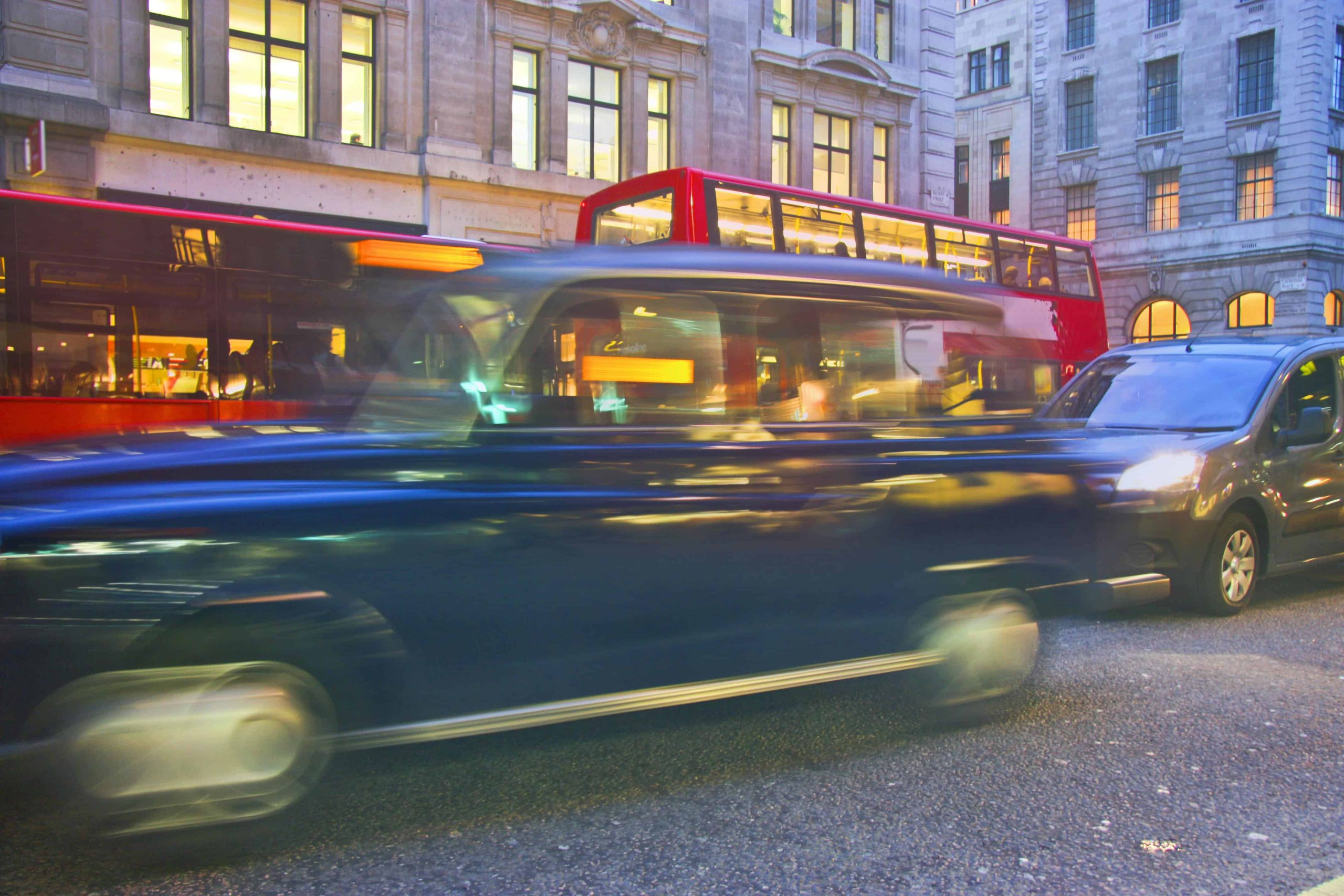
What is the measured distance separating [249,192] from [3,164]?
3.39 metres

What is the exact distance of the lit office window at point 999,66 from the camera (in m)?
40.8

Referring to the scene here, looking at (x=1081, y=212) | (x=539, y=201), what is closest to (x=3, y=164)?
(x=539, y=201)

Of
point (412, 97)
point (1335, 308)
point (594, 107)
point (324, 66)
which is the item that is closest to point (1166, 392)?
point (412, 97)

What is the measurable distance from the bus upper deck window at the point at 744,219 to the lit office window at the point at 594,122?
9200 millimetres

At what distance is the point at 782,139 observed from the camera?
2256 centimetres

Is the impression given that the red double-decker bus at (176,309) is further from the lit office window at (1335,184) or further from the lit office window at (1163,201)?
the lit office window at (1335,184)

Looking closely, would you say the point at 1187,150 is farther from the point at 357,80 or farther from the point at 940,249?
the point at 357,80

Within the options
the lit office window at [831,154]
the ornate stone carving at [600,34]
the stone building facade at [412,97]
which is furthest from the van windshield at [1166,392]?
the lit office window at [831,154]

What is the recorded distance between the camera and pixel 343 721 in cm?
300

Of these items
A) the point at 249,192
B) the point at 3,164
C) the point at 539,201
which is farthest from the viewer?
the point at 539,201

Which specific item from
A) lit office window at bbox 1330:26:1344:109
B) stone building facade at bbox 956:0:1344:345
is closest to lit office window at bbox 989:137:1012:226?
stone building facade at bbox 956:0:1344:345

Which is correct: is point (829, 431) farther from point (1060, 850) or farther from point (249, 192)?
point (249, 192)

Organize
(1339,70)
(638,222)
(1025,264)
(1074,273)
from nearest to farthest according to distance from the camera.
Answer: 1. (638,222)
2. (1025,264)
3. (1074,273)
4. (1339,70)

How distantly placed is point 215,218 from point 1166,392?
900cm
